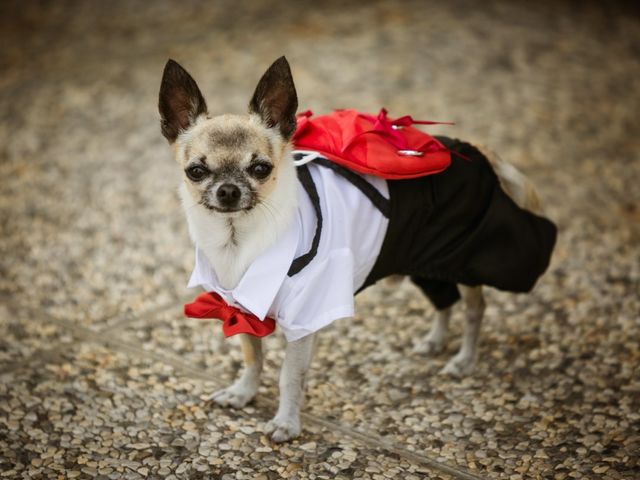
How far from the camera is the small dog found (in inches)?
131

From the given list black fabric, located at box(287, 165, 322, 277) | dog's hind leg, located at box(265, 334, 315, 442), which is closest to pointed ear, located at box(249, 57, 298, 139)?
black fabric, located at box(287, 165, 322, 277)

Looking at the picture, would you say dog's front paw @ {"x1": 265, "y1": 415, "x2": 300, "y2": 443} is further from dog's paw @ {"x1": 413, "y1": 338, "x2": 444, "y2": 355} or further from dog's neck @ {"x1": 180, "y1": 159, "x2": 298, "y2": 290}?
dog's paw @ {"x1": 413, "y1": 338, "x2": 444, "y2": 355}

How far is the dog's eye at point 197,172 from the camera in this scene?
10.9ft

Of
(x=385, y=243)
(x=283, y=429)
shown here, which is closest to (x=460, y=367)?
(x=385, y=243)

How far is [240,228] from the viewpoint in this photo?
3412mm

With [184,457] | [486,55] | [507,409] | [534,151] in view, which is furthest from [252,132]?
[486,55]

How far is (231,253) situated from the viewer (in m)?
3.45

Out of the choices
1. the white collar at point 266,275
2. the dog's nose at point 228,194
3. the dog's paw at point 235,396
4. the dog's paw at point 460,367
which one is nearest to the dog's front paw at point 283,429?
the dog's paw at point 235,396

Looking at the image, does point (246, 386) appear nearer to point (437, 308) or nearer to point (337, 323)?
point (337, 323)

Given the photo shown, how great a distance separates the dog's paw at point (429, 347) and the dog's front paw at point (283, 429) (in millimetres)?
1239

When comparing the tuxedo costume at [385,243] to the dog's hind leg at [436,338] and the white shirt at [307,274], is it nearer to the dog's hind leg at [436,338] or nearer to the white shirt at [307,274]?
the white shirt at [307,274]

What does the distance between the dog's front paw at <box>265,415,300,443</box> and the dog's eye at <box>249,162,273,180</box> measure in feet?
4.33

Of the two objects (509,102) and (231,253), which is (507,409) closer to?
(231,253)

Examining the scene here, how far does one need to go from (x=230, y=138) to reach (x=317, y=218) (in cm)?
57
